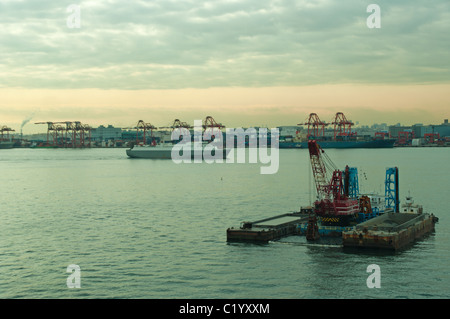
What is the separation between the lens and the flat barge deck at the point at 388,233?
38.1 m

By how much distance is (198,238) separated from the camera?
42781 mm

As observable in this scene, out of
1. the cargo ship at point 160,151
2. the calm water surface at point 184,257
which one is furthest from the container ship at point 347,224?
the cargo ship at point 160,151

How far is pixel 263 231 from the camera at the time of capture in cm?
4169

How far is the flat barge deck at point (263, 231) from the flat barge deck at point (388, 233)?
5955mm

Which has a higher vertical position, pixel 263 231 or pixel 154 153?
pixel 154 153

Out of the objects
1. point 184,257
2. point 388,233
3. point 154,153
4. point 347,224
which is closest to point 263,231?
point 184,257

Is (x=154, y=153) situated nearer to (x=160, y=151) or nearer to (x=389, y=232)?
(x=160, y=151)

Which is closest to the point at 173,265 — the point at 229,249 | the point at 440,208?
the point at 229,249

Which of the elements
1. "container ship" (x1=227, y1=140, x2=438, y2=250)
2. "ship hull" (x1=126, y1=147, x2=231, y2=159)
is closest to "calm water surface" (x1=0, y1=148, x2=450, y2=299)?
"container ship" (x1=227, y1=140, x2=438, y2=250)

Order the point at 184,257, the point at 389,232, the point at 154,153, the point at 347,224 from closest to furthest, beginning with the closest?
the point at 184,257 < the point at 389,232 < the point at 347,224 < the point at 154,153

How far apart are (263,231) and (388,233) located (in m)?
9.63
